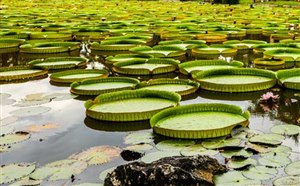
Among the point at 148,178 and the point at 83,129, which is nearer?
the point at 148,178

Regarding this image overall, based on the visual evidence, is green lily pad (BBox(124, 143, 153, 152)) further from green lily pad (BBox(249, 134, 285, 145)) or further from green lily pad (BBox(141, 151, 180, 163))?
green lily pad (BBox(249, 134, 285, 145))

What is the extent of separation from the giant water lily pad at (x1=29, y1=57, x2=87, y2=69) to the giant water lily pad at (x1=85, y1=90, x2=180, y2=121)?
2899 millimetres

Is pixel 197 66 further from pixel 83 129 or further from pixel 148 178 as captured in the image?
pixel 148 178

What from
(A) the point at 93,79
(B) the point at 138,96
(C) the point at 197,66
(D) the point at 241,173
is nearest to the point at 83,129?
(B) the point at 138,96

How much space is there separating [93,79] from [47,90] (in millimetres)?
793

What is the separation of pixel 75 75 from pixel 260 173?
4707mm

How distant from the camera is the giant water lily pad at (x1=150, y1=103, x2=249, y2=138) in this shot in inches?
183

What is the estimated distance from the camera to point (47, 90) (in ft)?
23.1

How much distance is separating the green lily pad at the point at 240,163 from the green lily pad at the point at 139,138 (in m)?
1.06

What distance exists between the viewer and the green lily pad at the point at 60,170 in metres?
3.90

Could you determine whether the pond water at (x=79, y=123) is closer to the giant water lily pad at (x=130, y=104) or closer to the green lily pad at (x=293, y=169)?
the giant water lily pad at (x=130, y=104)

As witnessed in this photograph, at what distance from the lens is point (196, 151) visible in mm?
4336

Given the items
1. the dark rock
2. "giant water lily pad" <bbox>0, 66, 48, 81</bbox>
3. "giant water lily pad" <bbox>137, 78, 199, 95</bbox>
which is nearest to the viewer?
the dark rock

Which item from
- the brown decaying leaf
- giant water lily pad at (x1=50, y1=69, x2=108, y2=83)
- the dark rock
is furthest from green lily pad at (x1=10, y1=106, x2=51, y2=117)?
the dark rock
